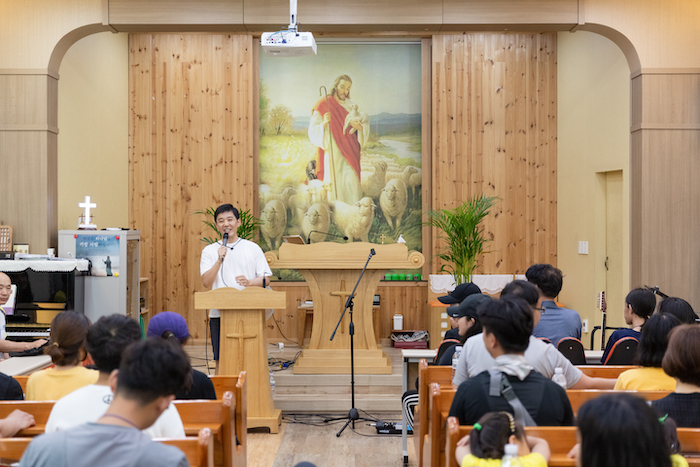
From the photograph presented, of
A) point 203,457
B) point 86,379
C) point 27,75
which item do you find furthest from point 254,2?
point 203,457

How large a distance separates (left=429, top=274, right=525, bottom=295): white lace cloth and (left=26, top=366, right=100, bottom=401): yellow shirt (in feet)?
18.4

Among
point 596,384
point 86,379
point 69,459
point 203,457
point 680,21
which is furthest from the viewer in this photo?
point 680,21

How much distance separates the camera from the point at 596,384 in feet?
9.87

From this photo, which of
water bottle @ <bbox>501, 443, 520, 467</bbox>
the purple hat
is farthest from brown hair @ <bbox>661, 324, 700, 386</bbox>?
the purple hat

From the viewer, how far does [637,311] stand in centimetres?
368

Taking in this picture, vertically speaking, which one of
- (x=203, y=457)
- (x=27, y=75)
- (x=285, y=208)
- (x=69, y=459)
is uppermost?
(x=27, y=75)

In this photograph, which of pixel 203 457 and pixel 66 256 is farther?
pixel 66 256

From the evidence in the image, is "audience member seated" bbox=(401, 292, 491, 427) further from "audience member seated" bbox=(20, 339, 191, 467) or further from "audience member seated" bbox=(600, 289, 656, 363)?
"audience member seated" bbox=(20, 339, 191, 467)

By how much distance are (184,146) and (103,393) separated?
6731 mm

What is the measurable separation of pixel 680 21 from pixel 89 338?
18.9 ft

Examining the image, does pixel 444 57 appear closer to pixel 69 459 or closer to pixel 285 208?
pixel 285 208

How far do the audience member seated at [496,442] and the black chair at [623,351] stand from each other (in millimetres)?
1946

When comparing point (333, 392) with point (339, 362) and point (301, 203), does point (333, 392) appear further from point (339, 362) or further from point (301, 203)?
point (301, 203)

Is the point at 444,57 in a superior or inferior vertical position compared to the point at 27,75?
superior
